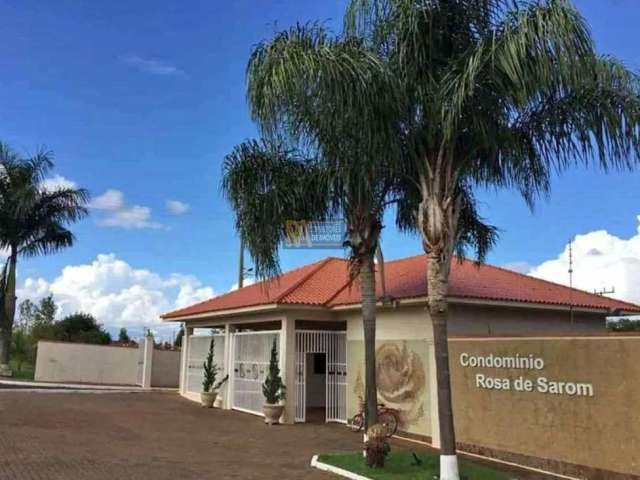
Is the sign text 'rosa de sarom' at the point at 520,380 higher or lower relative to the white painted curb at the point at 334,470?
higher

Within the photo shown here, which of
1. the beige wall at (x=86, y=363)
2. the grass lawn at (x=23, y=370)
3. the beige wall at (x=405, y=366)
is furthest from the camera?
the grass lawn at (x=23, y=370)

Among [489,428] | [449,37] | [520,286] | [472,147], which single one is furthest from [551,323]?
[449,37]

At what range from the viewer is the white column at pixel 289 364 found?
1795cm

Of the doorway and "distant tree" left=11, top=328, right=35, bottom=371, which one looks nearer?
the doorway

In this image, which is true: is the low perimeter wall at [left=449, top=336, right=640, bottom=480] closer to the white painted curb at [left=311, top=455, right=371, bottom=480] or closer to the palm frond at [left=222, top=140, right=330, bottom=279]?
the white painted curb at [left=311, top=455, right=371, bottom=480]

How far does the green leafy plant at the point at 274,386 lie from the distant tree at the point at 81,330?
3037 centimetres

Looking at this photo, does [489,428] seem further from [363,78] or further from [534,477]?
[363,78]

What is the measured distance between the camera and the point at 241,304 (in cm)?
2041

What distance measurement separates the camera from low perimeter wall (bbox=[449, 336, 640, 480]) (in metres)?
10.2

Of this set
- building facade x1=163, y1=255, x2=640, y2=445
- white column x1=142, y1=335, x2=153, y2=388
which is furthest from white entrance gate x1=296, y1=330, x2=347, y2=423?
white column x1=142, y1=335, x2=153, y2=388

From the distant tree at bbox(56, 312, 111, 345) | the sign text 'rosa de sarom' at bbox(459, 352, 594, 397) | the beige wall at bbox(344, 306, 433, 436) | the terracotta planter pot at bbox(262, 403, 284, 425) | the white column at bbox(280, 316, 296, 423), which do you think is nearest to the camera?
the sign text 'rosa de sarom' at bbox(459, 352, 594, 397)

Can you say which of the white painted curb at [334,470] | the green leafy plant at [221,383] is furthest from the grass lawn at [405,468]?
the green leafy plant at [221,383]

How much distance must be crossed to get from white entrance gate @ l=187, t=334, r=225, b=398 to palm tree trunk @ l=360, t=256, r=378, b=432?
38.1ft

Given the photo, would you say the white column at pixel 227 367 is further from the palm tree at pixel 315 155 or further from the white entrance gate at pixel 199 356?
the palm tree at pixel 315 155
